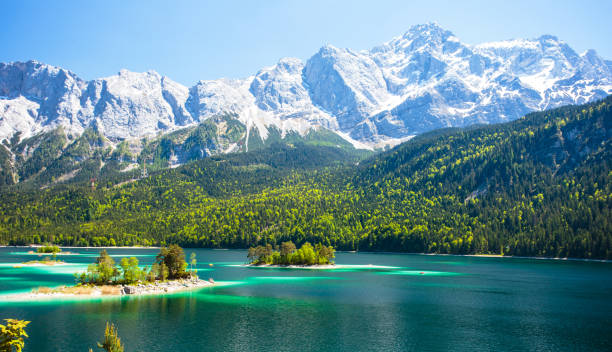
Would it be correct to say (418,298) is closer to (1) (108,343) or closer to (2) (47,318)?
(2) (47,318)

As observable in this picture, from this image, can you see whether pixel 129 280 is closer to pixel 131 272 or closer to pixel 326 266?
pixel 131 272

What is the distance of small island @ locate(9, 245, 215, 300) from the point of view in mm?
104062

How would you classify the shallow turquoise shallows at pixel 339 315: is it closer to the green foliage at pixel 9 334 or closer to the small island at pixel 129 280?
the small island at pixel 129 280

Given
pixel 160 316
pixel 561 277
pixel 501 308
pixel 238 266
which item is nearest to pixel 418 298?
pixel 501 308

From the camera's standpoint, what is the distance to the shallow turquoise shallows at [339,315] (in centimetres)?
6712

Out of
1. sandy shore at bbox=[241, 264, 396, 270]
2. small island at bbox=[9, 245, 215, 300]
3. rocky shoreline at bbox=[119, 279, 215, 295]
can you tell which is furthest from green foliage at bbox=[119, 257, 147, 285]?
sandy shore at bbox=[241, 264, 396, 270]

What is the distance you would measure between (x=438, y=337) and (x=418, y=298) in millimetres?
35699

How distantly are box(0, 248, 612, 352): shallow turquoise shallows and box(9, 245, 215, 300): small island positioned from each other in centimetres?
685

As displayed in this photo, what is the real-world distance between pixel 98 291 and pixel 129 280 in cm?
746

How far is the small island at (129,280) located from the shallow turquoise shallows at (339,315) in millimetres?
6851

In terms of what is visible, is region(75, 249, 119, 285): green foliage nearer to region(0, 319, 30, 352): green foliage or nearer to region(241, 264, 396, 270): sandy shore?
region(0, 319, 30, 352): green foliage

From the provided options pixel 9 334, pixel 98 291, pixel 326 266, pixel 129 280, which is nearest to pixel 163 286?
pixel 129 280

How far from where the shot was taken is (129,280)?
11156 centimetres

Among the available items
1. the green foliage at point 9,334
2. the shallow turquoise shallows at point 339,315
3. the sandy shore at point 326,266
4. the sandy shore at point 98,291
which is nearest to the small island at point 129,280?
the sandy shore at point 98,291
